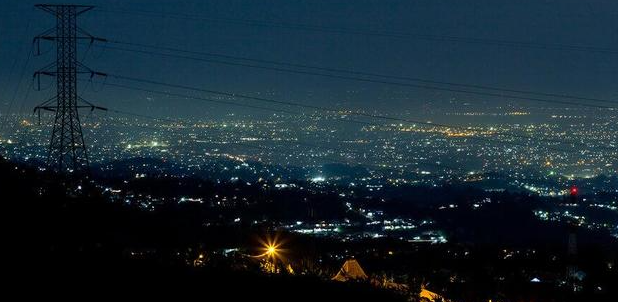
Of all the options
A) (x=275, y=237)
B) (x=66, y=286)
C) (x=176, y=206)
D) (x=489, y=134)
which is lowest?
(x=66, y=286)

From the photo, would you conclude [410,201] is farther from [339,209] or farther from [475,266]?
[475,266]

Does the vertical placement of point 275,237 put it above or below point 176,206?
below

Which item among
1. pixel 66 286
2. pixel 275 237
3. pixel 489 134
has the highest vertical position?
pixel 489 134

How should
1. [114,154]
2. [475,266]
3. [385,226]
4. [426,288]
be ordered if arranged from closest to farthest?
[426,288] < [475,266] < [385,226] < [114,154]

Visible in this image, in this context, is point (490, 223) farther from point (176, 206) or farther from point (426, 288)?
point (426, 288)

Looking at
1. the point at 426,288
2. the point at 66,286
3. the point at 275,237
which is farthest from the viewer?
the point at 275,237

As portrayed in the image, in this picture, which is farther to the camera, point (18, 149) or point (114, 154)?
point (114, 154)

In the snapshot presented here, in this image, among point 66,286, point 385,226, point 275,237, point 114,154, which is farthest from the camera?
point 114,154

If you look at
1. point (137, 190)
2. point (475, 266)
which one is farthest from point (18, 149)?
point (475, 266)

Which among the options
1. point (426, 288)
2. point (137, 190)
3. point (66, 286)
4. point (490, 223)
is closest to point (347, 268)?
point (426, 288)
